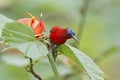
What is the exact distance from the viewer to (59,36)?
5.92 ft

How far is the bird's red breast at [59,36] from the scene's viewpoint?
1.80 m

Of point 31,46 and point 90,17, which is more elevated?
point 31,46

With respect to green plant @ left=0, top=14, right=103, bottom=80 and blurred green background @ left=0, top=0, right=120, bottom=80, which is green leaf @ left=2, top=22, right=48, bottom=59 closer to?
green plant @ left=0, top=14, right=103, bottom=80

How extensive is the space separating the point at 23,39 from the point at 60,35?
0.14 meters

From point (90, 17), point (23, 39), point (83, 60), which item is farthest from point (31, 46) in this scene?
point (90, 17)

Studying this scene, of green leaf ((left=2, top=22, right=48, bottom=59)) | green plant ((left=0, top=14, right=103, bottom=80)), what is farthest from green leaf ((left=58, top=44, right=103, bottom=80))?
green leaf ((left=2, top=22, right=48, bottom=59))

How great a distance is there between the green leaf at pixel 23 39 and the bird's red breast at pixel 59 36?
0.07m

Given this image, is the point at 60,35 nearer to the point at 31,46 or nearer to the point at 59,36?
the point at 59,36

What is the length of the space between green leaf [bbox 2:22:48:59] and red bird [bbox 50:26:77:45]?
7 centimetres

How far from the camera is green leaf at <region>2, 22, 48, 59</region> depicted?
5.61 feet

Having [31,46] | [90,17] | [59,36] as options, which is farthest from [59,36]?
[90,17]

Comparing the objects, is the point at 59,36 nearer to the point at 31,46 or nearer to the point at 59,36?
the point at 59,36

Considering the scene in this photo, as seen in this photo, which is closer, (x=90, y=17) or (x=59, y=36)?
(x=59, y=36)

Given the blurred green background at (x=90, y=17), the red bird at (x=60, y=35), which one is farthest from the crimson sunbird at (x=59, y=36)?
the blurred green background at (x=90, y=17)
